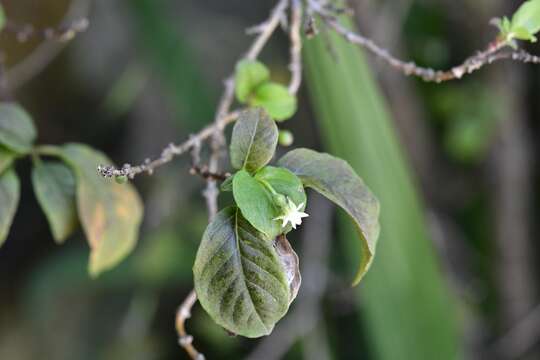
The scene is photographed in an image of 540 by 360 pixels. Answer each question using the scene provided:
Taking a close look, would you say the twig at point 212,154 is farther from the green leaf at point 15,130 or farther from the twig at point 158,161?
the green leaf at point 15,130

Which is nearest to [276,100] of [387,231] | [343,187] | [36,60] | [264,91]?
[264,91]

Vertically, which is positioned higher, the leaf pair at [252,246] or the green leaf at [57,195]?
the leaf pair at [252,246]

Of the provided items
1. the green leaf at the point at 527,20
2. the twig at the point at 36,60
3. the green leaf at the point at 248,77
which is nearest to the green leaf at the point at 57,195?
the green leaf at the point at 248,77

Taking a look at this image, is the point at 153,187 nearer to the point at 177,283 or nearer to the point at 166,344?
the point at 177,283

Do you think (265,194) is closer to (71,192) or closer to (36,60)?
(71,192)

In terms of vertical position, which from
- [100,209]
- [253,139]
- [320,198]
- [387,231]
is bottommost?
[320,198]

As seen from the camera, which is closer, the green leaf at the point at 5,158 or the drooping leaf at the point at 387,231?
the green leaf at the point at 5,158

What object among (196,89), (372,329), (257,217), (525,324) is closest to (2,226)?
(257,217)
